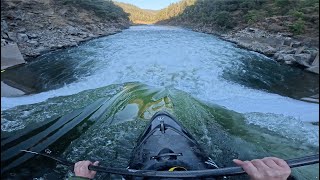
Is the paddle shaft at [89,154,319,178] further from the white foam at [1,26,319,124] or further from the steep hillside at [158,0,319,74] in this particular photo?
the steep hillside at [158,0,319,74]

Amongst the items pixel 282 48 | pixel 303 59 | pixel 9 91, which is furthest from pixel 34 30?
pixel 303 59

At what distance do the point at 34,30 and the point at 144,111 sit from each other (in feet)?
36.3

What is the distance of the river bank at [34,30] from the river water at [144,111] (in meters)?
0.79

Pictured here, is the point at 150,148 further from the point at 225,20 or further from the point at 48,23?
the point at 225,20

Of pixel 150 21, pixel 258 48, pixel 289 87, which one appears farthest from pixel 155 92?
pixel 150 21

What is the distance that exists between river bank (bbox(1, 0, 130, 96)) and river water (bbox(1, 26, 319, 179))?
786 millimetres

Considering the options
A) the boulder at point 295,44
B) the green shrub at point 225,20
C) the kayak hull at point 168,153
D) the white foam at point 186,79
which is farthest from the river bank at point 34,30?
the green shrub at point 225,20

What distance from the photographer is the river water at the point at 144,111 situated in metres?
3.69

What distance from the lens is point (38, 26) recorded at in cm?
1475

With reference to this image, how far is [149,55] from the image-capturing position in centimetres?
1086

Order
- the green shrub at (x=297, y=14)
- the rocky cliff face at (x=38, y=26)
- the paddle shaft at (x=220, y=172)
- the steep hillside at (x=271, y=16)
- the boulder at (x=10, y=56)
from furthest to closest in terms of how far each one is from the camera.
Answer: the green shrub at (x=297, y=14)
the steep hillside at (x=271, y=16)
the rocky cliff face at (x=38, y=26)
the boulder at (x=10, y=56)
the paddle shaft at (x=220, y=172)

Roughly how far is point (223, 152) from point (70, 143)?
200 centimetres

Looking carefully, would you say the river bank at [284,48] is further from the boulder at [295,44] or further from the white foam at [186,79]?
the white foam at [186,79]

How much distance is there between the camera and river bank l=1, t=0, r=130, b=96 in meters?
9.20
